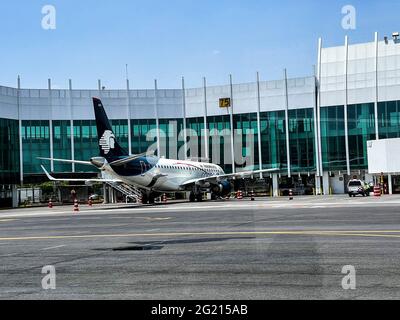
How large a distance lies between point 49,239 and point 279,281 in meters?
11.7

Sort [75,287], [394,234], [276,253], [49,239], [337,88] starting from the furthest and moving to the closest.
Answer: [337,88], [49,239], [394,234], [276,253], [75,287]

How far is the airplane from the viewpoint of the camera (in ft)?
161

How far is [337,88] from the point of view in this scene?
77.9 meters

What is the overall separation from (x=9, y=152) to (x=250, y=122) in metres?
32.0

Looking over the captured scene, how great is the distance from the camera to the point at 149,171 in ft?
179

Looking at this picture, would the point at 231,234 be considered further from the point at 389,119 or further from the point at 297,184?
the point at 297,184

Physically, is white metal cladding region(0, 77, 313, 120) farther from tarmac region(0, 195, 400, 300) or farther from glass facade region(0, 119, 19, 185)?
tarmac region(0, 195, 400, 300)

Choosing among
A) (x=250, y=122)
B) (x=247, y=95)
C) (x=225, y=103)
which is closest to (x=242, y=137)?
(x=250, y=122)

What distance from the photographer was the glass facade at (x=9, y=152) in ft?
244

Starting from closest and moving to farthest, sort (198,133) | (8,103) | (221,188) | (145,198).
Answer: (145,198)
(221,188)
(8,103)
(198,133)

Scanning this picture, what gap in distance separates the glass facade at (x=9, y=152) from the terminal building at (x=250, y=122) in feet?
0.42
